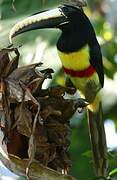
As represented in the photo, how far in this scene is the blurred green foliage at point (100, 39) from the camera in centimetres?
229

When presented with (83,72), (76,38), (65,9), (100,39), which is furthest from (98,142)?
(100,39)

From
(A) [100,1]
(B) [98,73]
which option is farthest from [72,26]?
(A) [100,1]

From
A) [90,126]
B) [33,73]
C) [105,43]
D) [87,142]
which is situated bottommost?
[87,142]

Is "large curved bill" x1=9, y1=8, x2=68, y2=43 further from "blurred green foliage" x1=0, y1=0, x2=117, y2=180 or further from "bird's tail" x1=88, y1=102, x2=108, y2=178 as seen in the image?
"bird's tail" x1=88, y1=102, x2=108, y2=178

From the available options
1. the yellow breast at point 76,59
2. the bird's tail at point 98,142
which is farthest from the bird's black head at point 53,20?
the bird's tail at point 98,142

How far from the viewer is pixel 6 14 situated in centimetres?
229

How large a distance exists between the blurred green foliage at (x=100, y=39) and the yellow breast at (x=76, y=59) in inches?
4.4

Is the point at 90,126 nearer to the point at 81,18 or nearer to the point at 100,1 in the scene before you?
the point at 81,18

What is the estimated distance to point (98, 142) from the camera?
2.57m

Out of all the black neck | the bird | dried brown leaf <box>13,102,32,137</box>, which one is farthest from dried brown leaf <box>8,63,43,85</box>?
Result: the black neck

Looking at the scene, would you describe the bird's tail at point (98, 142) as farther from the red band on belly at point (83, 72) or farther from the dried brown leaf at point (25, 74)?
the dried brown leaf at point (25, 74)

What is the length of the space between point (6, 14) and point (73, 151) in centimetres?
96

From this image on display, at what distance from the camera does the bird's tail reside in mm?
2373

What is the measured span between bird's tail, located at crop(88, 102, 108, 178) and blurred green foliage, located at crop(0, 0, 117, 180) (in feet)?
0.11
